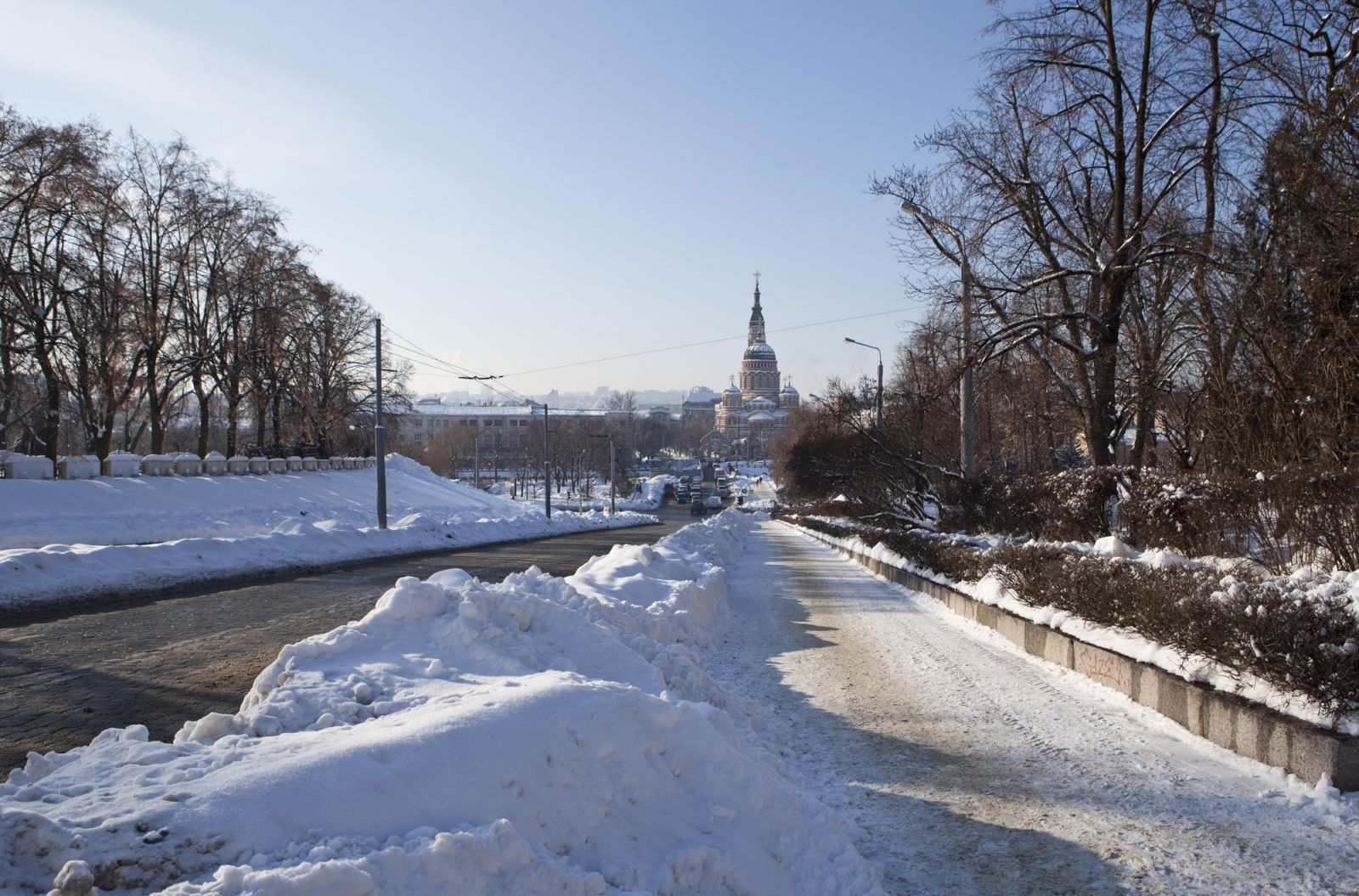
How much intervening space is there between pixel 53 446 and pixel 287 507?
31.4ft

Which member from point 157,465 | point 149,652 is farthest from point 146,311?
point 149,652

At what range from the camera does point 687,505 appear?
365 ft

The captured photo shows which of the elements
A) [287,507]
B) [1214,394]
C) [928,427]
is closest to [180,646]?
[1214,394]

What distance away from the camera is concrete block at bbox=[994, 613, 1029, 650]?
11.0m

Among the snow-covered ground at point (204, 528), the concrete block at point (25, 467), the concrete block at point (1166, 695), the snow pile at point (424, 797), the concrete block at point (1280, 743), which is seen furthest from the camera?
the concrete block at point (25, 467)

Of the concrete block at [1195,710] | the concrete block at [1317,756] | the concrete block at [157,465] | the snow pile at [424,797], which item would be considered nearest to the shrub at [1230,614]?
the concrete block at [1317,756]

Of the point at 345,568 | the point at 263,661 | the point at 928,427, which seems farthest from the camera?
the point at 928,427

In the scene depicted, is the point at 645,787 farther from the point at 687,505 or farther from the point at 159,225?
the point at 687,505

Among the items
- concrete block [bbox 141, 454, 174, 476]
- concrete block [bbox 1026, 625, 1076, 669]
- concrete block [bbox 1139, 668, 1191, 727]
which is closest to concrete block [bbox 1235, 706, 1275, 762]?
concrete block [bbox 1139, 668, 1191, 727]

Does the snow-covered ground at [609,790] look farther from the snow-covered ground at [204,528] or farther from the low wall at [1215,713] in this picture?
the snow-covered ground at [204,528]

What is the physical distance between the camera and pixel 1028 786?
6.06 m

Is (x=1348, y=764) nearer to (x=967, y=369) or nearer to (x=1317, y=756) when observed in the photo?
(x=1317, y=756)

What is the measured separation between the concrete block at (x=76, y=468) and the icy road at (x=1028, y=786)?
30.2 m

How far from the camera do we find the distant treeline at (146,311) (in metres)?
31.4
